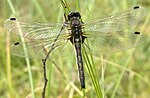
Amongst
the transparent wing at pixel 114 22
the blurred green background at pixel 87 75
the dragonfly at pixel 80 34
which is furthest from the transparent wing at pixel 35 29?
the blurred green background at pixel 87 75

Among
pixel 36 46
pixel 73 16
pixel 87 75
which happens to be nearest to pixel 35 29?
pixel 36 46

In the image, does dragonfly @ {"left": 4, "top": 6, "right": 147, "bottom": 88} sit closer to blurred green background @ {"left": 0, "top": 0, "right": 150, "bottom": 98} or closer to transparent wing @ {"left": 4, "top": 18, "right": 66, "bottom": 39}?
transparent wing @ {"left": 4, "top": 18, "right": 66, "bottom": 39}

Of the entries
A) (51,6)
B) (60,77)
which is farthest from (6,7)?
(60,77)

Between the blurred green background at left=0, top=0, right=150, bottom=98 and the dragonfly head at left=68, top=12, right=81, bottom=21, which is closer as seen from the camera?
the dragonfly head at left=68, top=12, right=81, bottom=21

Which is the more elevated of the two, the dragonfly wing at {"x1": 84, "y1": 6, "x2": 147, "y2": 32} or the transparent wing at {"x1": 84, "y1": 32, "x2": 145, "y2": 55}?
the dragonfly wing at {"x1": 84, "y1": 6, "x2": 147, "y2": 32}

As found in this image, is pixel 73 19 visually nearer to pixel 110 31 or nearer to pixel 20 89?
pixel 110 31

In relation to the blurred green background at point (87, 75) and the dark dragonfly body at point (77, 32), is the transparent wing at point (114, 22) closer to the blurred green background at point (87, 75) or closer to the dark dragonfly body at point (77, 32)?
the dark dragonfly body at point (77, 32)

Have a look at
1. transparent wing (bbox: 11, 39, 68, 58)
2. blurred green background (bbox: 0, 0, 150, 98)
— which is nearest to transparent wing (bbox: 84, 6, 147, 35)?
transparent wing (bbox: 11, 39, 68, 58)
